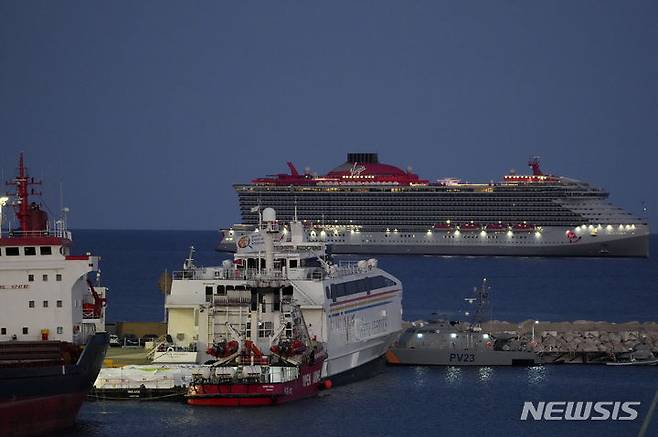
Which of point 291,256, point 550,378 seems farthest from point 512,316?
point 291,256

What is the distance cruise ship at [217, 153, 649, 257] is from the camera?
169500mm

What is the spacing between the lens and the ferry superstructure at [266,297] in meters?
48.1

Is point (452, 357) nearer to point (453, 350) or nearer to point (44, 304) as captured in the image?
point (453, 350)

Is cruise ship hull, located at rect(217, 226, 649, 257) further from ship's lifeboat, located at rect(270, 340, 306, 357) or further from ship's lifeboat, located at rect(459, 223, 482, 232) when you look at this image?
Result: ship's lifeboat, located at rect(270, 340, 306, 357)

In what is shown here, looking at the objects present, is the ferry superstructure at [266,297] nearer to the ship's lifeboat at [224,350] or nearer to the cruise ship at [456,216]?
the ship's lifeboat at [224,350]

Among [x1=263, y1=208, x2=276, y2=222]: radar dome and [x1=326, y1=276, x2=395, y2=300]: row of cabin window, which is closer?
[x1=263, y1=208, x2=276, y2=222]: radar dome

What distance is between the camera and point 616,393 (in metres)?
53.8

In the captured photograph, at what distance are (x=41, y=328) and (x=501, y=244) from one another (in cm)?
12864

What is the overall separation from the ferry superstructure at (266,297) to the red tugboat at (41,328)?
9.25 feet

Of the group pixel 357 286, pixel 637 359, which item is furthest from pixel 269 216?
pixel 637 359

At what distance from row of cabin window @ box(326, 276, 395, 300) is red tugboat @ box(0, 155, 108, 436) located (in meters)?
7.28

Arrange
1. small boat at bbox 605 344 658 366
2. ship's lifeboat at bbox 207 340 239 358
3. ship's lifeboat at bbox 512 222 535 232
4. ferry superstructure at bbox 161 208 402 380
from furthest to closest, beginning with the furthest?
ship's lifeboat at bbox 512 222 535 232
small boat at bbox 605 344 658 366
ferry superstructure at bbox 161 208 402 380
ship's lifeboat at bbox 207 340 239 358

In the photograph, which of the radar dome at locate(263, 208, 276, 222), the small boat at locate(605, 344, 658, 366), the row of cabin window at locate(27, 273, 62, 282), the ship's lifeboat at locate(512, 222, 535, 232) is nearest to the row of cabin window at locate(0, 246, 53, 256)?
the row of cabin window at locate(27, 273, 62, 282)

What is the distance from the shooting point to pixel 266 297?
48.3m
